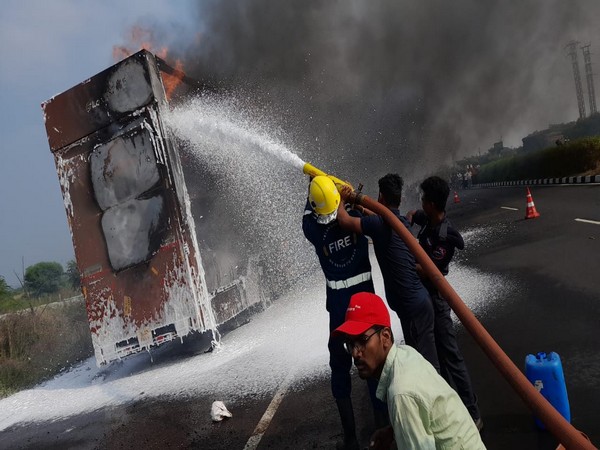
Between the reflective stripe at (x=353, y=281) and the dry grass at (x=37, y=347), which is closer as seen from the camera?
the reflective stripe at (x=353, y=281)

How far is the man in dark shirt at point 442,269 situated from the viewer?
316 cm

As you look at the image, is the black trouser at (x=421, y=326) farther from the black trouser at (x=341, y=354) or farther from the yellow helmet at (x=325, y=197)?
the yellow helmet at (x=325, y=197)

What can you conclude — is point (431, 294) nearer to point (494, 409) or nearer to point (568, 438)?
point (494, 409)

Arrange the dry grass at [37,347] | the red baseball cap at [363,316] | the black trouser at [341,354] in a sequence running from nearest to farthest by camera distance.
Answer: the red baseball cap at [363,316], the black trouser at [341,354], the dry grass at [37,347]

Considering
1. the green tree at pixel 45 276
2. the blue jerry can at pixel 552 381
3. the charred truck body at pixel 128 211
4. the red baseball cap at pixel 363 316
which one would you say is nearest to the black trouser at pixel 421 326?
the blue jerry can at pixel 552 381

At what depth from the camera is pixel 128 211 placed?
6227mm

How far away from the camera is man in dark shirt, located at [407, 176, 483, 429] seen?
316 centimetres

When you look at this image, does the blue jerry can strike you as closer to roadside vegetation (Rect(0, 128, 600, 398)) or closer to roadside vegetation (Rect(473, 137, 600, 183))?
roadside vegetation (Rect(0, 128, 600, 398))

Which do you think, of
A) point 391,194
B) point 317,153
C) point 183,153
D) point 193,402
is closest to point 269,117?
point 317,153

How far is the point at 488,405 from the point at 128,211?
4.69m

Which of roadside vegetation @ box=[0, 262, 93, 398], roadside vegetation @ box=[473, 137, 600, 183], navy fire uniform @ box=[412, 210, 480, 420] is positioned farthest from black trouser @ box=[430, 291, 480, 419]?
roadside vegetation @ box=[473, 137, 600, 183]

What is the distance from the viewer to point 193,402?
5.00 metres

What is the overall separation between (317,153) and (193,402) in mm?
9199

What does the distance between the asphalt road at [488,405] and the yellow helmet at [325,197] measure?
1.56 meters
